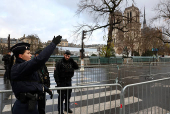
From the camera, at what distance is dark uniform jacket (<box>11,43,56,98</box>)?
5.70 ft

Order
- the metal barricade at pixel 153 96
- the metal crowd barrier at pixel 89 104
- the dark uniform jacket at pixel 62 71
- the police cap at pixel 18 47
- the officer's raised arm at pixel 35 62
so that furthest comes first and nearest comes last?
the dark uniform jacket at pixel 62 71, the metal barricade at pixel 153 96, the metal crowd barrier at pixel 89 104, the police cap at pixel 18 47, the officer's raised arm at pixel 35 62

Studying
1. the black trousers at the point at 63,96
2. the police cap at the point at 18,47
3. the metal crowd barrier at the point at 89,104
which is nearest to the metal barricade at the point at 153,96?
the metal crowd barrier at the point at 89,104

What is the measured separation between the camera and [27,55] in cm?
198

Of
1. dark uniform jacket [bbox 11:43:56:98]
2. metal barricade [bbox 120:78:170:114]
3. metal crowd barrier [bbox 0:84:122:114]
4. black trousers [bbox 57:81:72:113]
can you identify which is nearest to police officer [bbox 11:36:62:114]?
dark uniform jacket [bbox 11:43:56:98]

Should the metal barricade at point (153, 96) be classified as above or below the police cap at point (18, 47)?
below

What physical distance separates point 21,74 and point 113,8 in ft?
65.3

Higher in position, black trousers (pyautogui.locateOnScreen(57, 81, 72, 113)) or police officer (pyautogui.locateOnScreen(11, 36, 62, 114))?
police officer (pyautogui.locateOnScreen(11, 36, 62, 114))

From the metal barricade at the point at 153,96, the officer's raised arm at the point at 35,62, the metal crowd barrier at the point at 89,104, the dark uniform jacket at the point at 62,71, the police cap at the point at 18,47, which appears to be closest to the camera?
the officer's raised arm at the point at 35,62

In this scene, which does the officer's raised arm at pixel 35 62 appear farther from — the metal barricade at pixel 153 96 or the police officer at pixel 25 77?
the metal barricade at pixel 153 96

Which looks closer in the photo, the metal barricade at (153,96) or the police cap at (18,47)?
the police cap at (18,47)

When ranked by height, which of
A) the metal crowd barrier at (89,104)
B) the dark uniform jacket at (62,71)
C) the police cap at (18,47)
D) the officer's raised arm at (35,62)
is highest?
the police cap at (18,47)

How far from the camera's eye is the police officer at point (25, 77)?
175 cm

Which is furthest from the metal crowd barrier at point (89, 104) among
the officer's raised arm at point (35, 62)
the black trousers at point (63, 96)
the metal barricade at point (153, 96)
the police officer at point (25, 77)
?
the officer's raised arm at point (35, 62)

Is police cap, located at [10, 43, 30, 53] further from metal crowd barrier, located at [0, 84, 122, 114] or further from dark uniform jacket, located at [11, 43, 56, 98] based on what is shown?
metal crowd barrier, located at [0, 84, 122, 114]
